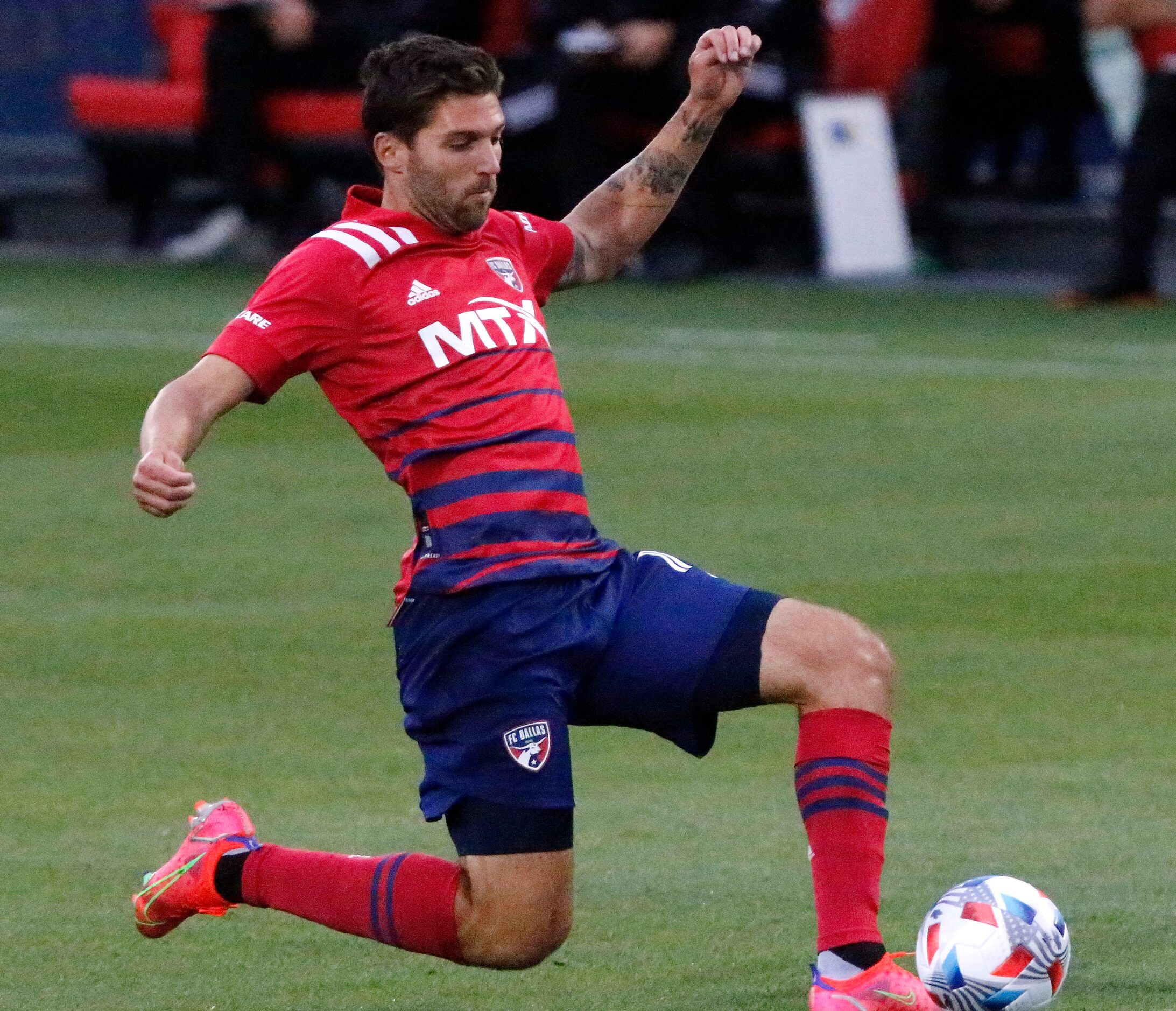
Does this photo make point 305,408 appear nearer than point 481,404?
No

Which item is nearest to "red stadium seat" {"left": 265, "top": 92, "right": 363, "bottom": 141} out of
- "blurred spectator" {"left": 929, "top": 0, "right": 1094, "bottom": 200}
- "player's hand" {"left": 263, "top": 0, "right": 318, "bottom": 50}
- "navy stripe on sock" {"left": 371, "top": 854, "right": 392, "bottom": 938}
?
"player's hand" {"left": 263, "top": 0, "right": 318, "bottom": 50}

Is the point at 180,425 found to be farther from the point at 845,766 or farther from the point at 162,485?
the point at 845,766

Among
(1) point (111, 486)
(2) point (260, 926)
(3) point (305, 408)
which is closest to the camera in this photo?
(2) point (260, 926)

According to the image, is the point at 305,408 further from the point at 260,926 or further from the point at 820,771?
the point at 820,771

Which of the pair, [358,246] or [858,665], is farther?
[358,246]

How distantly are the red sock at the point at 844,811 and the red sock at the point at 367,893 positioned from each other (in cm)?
65

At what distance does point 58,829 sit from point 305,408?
6768 millimetres

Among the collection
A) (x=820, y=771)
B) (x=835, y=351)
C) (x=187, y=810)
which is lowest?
(x=835, y=351)

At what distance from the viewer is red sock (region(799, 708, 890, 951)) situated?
178 inches

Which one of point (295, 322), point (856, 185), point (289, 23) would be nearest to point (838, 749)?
point (295, 322)

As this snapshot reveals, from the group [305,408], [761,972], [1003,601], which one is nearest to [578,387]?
[305,408]

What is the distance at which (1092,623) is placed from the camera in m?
8.13

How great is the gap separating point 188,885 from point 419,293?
1189mm

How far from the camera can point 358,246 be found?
189 inches
